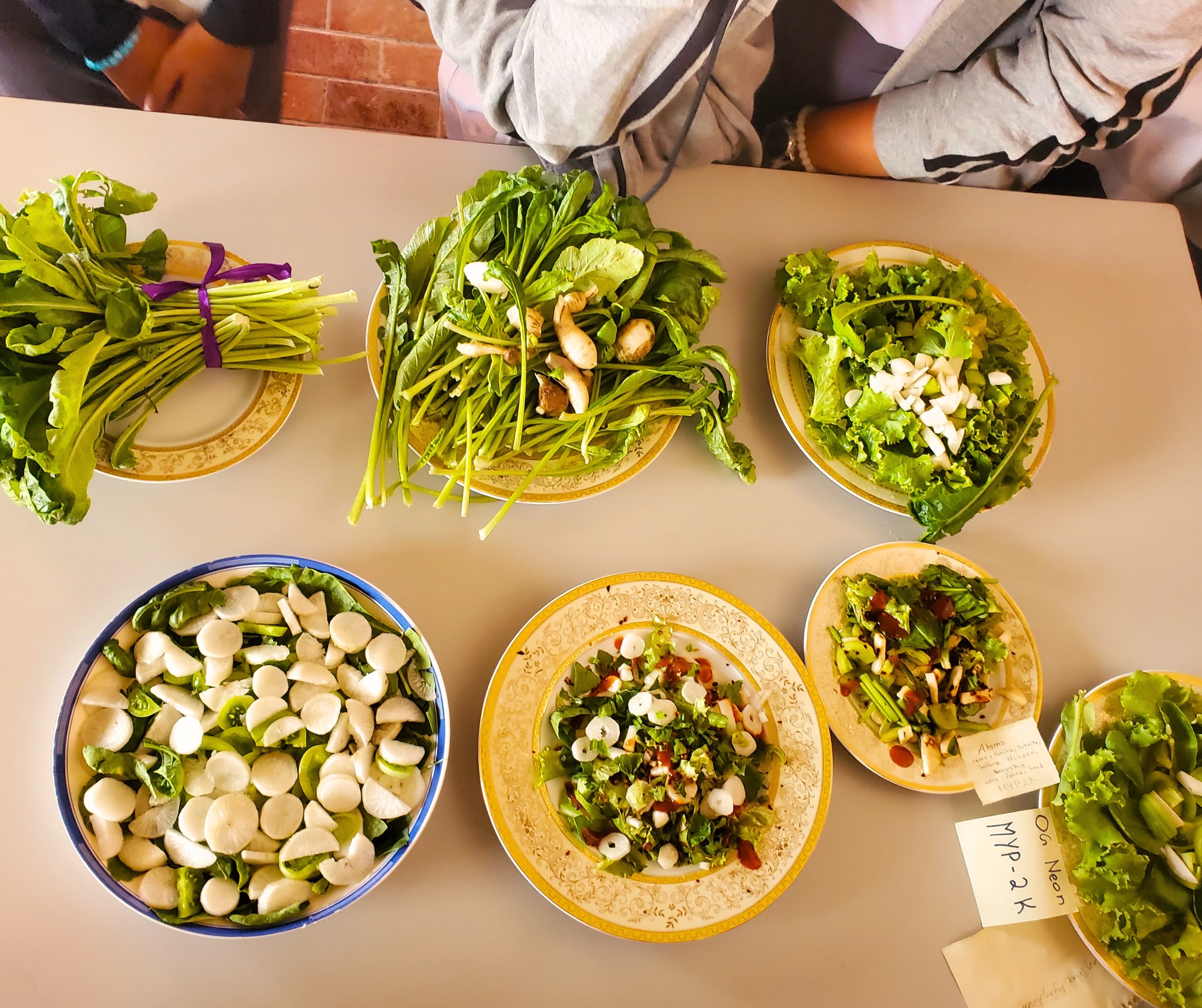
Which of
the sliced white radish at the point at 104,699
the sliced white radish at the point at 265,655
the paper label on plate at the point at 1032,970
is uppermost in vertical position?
the sliced white radish at the point at 265,655

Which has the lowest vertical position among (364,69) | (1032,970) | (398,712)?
(1032,970)

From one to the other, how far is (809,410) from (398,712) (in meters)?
0.78

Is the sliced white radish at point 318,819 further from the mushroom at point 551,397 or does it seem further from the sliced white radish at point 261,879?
the mushroom at point 551,397

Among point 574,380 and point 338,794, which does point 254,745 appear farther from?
point 574,380

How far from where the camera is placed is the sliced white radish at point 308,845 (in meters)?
0.86

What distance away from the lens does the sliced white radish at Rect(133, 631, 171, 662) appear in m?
0.90

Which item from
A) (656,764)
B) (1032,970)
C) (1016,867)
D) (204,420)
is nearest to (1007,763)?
(1016,867)

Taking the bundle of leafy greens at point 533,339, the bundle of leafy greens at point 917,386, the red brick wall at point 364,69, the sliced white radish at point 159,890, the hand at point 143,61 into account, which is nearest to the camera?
the sliced white radish at point 159,890

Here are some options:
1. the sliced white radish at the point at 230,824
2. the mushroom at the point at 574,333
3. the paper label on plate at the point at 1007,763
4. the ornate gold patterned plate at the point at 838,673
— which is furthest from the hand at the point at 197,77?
the paper label on plate at the point at 1007,763

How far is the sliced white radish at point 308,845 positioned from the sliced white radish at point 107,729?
0.74 feet

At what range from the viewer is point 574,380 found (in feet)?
3.43

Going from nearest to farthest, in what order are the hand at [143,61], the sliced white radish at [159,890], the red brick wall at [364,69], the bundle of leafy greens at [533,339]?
1. the sliced white radish at [159,890]
2. the bundle of leafy greens at [533,339]
3. the hand at [143,61]
4. the red brick wall at [364,69]

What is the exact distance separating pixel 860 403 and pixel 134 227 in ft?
3.78

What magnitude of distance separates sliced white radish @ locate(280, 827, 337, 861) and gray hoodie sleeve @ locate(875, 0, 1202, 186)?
1481mm
